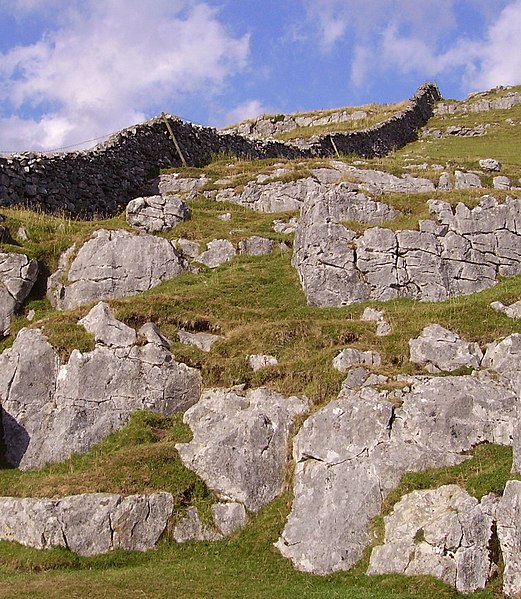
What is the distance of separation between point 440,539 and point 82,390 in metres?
12.9

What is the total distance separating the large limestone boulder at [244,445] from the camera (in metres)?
19.5

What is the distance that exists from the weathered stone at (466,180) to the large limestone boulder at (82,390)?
2452cm

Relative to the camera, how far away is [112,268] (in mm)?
31234

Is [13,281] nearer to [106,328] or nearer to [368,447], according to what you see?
[106,328]

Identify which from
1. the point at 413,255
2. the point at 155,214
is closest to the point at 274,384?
the point at 413,255

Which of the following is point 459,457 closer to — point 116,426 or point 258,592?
point 258,592

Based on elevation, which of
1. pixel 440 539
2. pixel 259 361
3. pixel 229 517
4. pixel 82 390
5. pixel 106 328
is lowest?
pixel 440 539

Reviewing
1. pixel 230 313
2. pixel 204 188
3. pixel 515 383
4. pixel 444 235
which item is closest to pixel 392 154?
pixel 204 188

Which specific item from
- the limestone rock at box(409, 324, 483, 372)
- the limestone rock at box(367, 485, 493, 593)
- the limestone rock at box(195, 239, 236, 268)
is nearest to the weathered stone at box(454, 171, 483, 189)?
the limestone rock at box(195, 239, 236, 268)

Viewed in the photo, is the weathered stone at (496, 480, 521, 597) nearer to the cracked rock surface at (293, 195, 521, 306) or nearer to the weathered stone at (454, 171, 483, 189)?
the cracked rock surface at (293, 195, 521, 306)

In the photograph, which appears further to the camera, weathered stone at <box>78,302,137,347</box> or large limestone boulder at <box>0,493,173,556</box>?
weathered stone at <box>78,302,137,347</box>

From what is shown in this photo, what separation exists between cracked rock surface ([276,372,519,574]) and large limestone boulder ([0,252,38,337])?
15.5 meters

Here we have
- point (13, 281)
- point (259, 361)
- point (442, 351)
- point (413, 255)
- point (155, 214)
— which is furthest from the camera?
point (155, 214)

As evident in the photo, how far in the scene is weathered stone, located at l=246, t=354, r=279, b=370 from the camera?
23266mm
